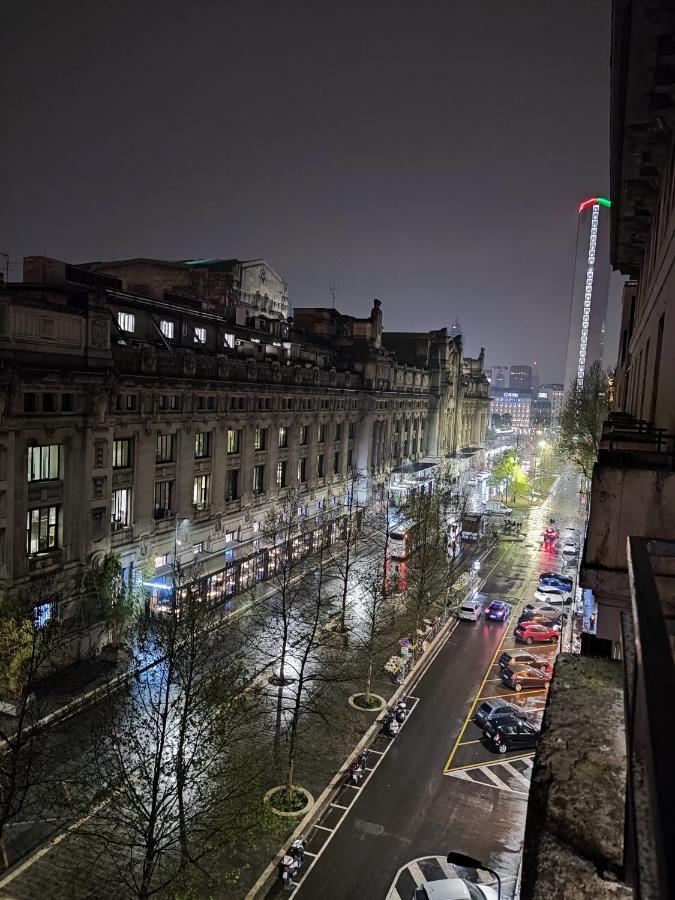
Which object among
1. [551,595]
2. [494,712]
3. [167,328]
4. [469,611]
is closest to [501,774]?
[494,712]

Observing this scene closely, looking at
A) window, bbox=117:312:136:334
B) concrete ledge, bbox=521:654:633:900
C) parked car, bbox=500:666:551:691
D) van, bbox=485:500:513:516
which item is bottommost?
parked car, bbox=500:666:551:691

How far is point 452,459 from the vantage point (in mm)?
100750

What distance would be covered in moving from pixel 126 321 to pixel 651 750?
4449 centimetres

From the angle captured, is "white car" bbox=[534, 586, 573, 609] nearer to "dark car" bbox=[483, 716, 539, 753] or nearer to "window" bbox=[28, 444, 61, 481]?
"dark car" bbox=[483, 716, 539, 753]

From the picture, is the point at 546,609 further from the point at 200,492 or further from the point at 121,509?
the point at 121,509

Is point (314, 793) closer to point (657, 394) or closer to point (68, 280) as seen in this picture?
point (657, 394)

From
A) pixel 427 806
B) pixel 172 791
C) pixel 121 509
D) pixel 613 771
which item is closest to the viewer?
pixel 613 771

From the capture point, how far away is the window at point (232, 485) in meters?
48.8

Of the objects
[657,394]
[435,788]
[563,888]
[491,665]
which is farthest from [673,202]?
[491,665]

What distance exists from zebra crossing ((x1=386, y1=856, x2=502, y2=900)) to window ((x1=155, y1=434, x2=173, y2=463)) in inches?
1071

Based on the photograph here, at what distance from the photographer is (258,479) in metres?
53.3

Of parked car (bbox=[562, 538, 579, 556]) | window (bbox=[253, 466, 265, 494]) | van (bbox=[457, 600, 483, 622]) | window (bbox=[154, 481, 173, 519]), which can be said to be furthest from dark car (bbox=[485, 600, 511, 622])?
window (bbox=[154, 481, 173, 519])

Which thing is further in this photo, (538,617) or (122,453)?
(538,617)

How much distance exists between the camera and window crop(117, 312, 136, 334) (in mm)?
42469
